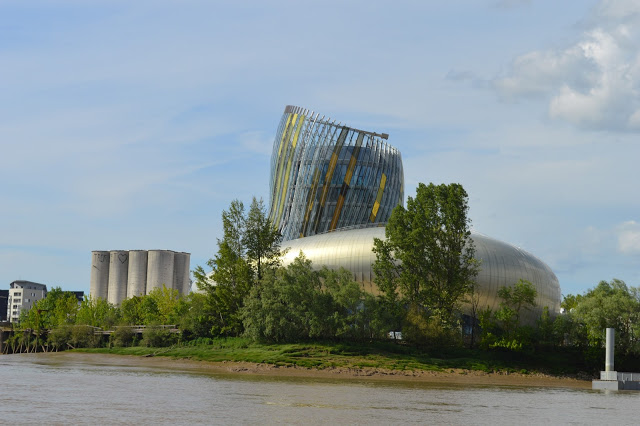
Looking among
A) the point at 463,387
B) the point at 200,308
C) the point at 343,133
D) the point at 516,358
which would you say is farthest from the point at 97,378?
the point at 343,133

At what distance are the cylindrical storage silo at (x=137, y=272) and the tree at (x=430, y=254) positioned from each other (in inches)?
4031

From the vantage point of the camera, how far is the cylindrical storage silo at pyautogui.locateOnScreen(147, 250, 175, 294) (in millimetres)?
158875

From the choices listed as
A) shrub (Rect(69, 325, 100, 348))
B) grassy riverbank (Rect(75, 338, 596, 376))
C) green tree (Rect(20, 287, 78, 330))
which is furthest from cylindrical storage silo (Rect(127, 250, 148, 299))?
grassy riverbank (Rect(75, 338, 596, 376))

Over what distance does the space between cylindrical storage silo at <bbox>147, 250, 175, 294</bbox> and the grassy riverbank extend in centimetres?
9373

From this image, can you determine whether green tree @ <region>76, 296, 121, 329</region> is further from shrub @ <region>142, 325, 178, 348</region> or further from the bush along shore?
the bush along shore

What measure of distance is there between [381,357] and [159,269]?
351 feet

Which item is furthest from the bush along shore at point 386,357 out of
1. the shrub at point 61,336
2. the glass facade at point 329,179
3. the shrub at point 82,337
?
the glass facade at point 329,179

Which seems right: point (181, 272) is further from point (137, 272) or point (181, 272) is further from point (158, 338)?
point (158, 338)

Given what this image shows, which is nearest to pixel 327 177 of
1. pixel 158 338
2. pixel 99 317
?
pixel 99 317

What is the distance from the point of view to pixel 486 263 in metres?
74.4

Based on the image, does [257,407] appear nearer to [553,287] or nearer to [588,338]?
[588,338]

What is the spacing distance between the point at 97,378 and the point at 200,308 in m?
27.6

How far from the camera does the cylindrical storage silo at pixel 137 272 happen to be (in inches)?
6280

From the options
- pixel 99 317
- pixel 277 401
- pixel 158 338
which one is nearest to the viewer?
pixel 277 401
